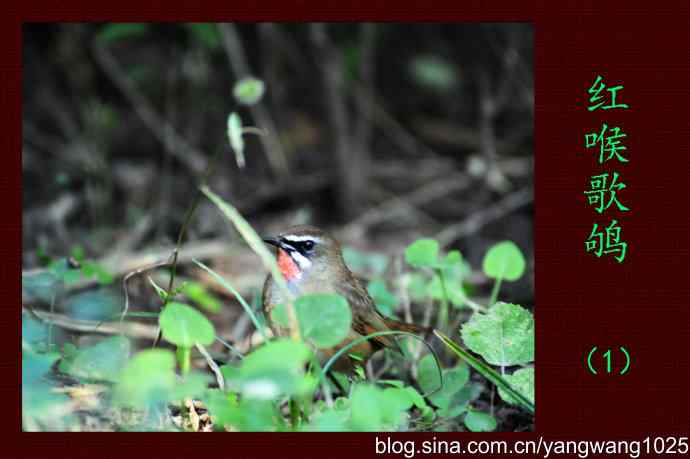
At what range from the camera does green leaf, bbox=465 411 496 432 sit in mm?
3859

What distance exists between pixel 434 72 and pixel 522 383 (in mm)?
5905

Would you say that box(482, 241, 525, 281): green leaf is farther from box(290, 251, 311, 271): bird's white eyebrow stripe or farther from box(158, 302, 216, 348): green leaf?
box(158, 302, 216, 348): green leaf

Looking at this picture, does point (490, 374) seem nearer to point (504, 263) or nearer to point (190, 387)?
point (504, 263)

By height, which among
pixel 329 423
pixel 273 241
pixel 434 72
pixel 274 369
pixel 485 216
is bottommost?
pixel 329 423

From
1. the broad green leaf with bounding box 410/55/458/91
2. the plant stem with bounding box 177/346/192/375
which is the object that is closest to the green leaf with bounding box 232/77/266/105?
the plant stem with bounding box 177/346/192/375

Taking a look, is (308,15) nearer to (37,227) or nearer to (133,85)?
(37,227)

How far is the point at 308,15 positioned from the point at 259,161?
4.86 metres

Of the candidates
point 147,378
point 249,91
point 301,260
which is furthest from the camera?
point 301,260

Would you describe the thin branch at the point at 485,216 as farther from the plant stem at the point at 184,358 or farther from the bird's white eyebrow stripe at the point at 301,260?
the plant stem at the point at 184,358

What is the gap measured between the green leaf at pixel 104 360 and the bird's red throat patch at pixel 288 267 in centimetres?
136

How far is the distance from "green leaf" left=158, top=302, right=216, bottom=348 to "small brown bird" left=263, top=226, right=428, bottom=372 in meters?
1.51

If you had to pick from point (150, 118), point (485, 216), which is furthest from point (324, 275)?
point (150, 118)

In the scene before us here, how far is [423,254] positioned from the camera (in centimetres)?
461

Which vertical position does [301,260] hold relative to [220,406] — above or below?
above
